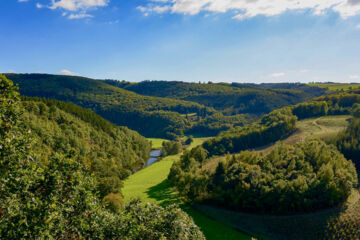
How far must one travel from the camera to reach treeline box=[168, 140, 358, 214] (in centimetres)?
4706

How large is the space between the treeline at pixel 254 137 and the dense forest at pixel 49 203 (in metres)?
99.8

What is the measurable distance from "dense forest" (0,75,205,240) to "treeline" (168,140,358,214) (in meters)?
35.5

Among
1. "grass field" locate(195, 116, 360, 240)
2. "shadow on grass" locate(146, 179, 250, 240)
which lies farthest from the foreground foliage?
"shadow on grass" locate(146, 179, 250, 240)

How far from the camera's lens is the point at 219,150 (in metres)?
115

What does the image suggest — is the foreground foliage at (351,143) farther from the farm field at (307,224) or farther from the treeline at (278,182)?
the farm field at (307,224)

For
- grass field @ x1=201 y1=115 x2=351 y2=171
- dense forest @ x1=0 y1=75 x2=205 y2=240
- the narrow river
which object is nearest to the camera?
dense forest @ x1=0 y1=75 x2=205 y2=240

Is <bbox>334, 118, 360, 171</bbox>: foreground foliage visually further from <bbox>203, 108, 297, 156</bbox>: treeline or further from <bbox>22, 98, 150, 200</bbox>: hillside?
<bbox>22, 98, 150, 200</bbox>: hillside

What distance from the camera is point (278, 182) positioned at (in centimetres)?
4869

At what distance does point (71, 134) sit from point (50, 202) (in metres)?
81.9

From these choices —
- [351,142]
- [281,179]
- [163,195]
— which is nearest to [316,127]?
[351,142]

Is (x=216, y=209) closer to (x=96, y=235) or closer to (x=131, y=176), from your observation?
(x=96, y=235)

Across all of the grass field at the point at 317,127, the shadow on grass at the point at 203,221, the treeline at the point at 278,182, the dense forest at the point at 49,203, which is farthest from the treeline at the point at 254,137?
the dense forest at the point at 49,203

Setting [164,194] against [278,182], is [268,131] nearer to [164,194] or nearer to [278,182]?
[164,194]

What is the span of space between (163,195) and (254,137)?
2564 inches
